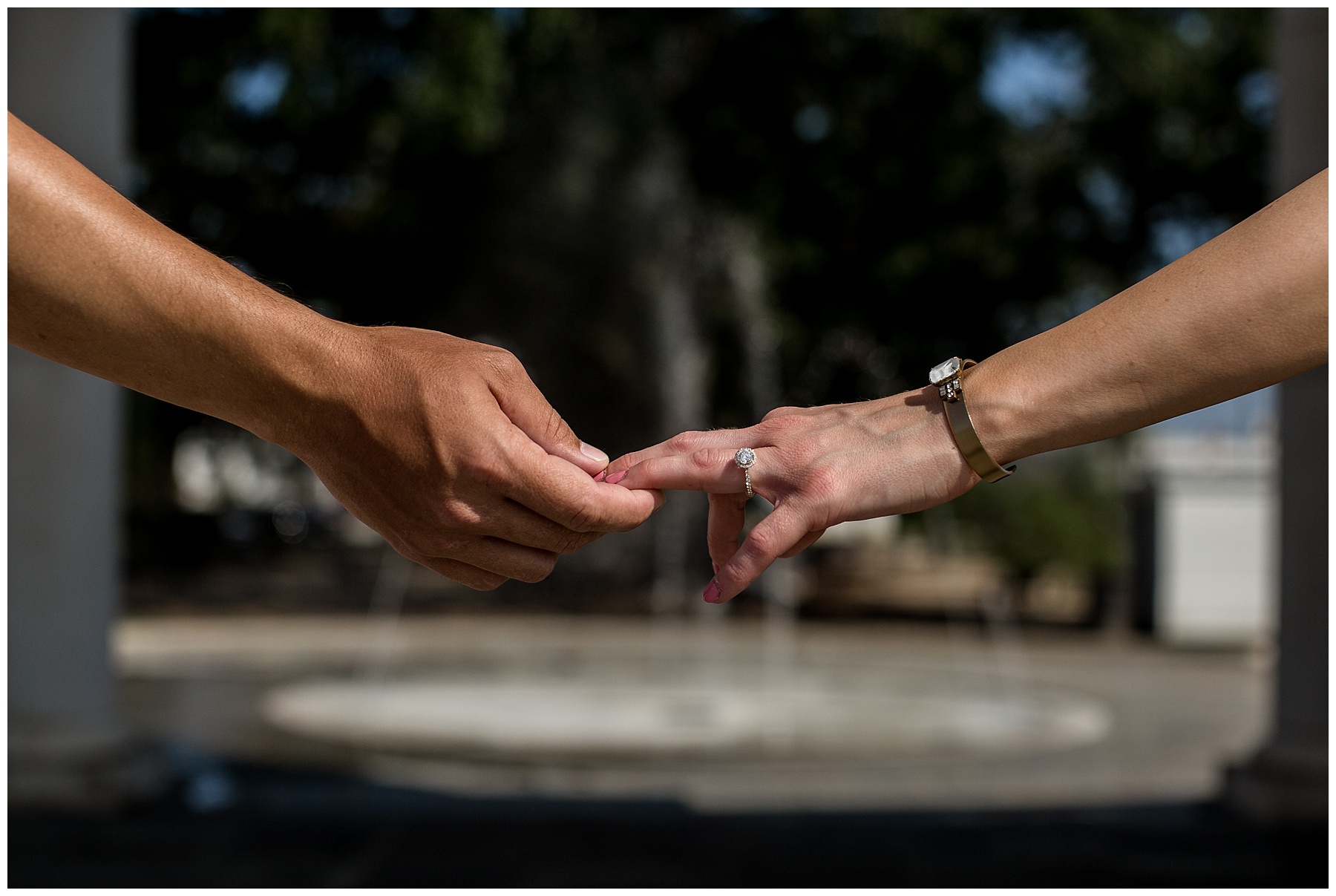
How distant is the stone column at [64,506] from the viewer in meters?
6.47

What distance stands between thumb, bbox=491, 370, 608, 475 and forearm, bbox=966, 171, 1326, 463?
0.72 meters

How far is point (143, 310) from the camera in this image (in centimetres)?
203

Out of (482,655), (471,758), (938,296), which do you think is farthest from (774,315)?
(471,758)

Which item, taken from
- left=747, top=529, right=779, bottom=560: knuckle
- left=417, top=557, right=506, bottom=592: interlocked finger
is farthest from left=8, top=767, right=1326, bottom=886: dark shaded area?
left=747, top=529, right=779, bottom=560: knuckle

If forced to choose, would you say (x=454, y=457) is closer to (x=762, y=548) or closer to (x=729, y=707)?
(x=762, y=548)

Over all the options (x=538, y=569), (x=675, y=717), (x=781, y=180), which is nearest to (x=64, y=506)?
(x=675, y=717)

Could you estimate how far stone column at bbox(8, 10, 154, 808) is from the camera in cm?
647

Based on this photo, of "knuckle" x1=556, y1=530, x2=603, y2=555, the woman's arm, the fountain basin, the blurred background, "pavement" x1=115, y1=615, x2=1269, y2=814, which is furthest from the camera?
the fountain basin

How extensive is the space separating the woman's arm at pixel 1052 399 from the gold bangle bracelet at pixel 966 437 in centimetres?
2

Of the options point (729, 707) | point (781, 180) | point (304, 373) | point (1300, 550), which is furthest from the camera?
point (781, 180)

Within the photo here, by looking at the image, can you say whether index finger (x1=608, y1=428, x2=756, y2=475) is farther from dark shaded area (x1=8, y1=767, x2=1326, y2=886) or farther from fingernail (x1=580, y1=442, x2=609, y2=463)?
dark shaded area (x1=8, y1=767, x2=1326, y2=886)

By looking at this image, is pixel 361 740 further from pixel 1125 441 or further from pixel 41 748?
pixel 1125 441

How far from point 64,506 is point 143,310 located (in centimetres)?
523

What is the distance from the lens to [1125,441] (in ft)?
68.6
